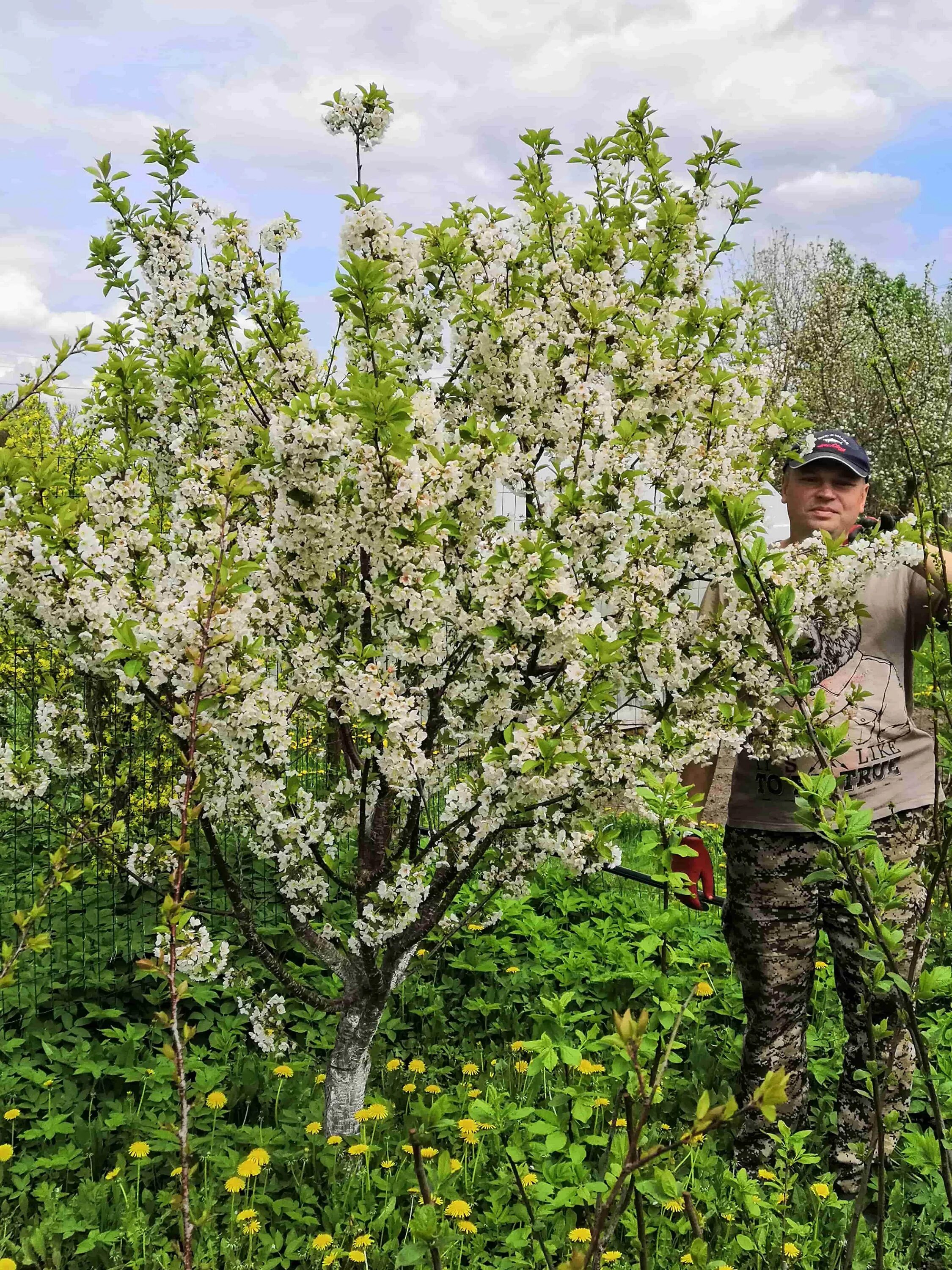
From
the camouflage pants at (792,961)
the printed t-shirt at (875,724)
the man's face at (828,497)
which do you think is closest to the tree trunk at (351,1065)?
the camouflage pants at (792,961)

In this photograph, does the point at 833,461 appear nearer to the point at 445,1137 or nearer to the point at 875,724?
the point at 875,724

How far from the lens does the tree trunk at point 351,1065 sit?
9.73ft

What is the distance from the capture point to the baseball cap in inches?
120

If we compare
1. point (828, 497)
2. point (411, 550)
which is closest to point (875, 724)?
point (828, 497)

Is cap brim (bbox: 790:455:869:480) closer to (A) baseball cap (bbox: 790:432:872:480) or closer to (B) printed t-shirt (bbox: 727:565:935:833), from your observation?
(A) baseball cap (bbox: 790:432:872:480)

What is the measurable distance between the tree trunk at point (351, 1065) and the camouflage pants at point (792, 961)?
1.27m

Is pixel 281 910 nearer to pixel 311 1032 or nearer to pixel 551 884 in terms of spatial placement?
pixel 311 1032

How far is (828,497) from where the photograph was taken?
3.13m

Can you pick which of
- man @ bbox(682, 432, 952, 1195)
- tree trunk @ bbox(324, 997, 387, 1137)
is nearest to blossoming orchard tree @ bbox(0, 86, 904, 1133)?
tree trunk @ bbox(324, 997, 387, 1137)

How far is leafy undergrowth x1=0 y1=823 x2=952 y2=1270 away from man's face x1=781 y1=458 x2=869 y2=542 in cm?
151

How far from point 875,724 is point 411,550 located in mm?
1672

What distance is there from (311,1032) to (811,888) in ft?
6.62

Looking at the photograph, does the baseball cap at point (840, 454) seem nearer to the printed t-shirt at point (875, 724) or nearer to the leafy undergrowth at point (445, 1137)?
the printed t-shirt at point (875, 724)

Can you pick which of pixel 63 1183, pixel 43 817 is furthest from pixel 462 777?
pixel 43 817
